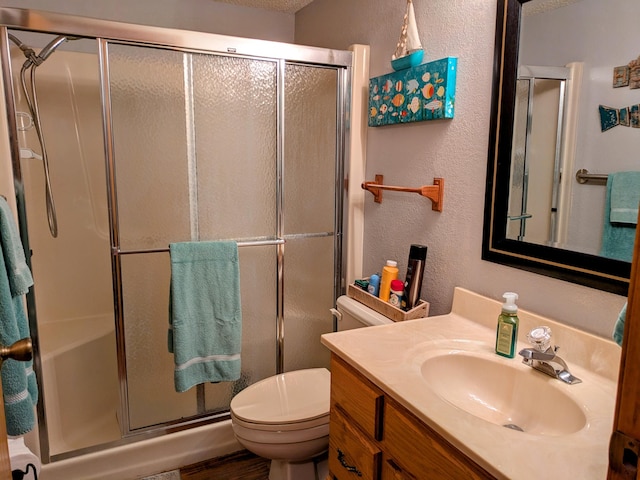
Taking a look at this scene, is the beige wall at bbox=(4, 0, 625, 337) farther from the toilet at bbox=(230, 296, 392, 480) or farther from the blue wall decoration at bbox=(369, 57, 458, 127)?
the toilet at bbox=(230, 296, 392, 480)

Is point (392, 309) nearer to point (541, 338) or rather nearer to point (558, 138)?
point (541, 338)

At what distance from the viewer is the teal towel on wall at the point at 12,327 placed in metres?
1.28

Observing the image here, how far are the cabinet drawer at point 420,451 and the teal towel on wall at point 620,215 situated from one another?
2.06ft

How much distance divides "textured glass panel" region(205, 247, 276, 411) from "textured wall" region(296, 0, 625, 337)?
503 mm

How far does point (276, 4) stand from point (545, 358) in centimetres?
231

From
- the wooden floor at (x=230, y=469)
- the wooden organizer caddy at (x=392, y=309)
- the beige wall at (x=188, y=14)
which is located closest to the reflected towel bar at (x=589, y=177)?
the wooden organizer caddy at (x=392, y=309)

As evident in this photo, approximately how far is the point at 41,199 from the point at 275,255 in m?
1.33

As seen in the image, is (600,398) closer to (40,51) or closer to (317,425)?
(317,425)

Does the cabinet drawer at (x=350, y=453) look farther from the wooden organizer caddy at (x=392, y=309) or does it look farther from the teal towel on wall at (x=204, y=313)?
the teal towel on wall at (x=204, y=313)

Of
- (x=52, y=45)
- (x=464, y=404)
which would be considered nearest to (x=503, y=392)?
(x=464, y=404)

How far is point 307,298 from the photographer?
2.20 meters

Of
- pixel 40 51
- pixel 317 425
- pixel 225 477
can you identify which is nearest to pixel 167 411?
pixel 225 477

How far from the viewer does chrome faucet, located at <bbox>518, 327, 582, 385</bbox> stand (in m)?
1.10

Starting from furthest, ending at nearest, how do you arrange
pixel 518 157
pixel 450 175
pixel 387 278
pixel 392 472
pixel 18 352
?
pixel 387 278 → pixel 450 175 → pixel 518 157 → pixel 392 472 → pixel 18 352
